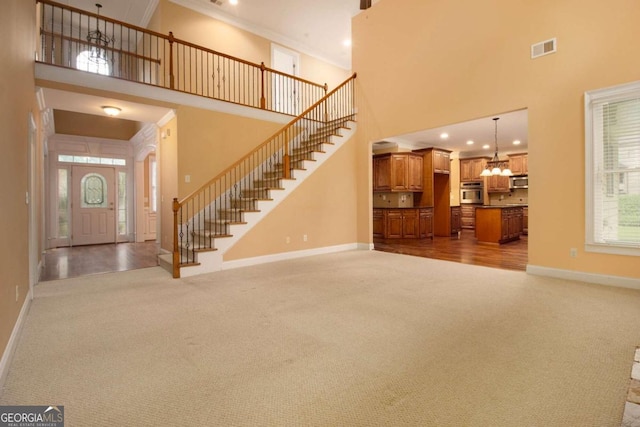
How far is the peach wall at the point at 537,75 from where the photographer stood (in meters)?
4.09

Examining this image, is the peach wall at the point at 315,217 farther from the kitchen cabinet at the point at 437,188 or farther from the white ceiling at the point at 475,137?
the kitchen cabinet at the point at 437,188

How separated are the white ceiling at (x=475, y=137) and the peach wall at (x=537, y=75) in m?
0.88

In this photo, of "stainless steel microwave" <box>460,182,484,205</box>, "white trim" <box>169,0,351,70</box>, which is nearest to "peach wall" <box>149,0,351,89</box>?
"white trim" <box>169,0,351,70</box>

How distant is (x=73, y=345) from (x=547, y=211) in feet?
19.8

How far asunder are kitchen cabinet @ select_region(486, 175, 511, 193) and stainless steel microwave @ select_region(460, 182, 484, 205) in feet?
0.90

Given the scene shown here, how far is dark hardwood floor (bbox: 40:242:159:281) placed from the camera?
527 cm

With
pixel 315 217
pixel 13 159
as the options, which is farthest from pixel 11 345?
pixel 315 217

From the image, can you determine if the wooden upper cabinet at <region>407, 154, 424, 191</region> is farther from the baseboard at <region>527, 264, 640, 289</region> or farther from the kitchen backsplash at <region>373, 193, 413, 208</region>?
the baseboard at <region>527, 264, 640, 289</region>

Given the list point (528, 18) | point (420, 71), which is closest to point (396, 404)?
point (528, 18)

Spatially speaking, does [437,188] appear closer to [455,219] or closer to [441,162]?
[441,162]

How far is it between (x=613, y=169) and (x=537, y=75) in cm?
175

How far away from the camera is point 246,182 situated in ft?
22.4

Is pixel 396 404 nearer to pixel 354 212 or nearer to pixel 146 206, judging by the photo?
pixel 354 212

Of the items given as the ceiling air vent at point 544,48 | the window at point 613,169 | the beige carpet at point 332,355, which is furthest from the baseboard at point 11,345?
the ceiling air vent at point 544,48
